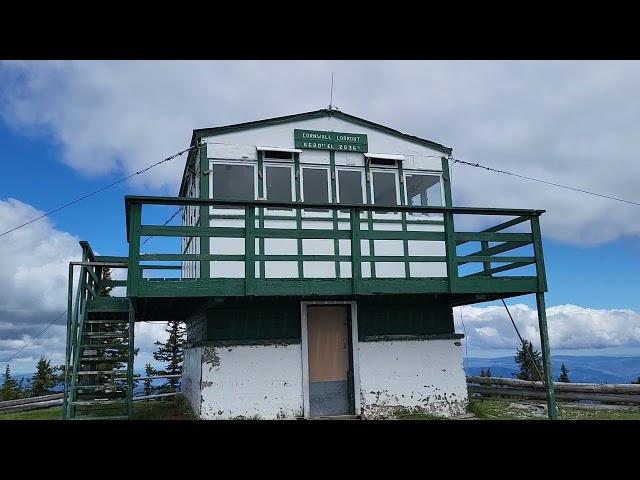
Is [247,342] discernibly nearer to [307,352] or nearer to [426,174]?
[307,352]

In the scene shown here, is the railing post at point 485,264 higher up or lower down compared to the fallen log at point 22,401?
higher up

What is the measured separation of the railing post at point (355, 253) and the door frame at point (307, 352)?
1.77 m

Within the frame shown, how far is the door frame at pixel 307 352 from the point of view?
36.7 ft

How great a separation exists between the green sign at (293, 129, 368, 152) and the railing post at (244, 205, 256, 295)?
339 cm

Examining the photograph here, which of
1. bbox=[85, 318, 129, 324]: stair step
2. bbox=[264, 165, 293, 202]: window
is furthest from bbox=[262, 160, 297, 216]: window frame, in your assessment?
bbox=[85, 318, 129, 324]: stair step

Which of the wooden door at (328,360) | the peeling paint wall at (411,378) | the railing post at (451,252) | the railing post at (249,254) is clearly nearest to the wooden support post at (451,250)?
the railing post at (451,252)

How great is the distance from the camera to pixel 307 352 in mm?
11492

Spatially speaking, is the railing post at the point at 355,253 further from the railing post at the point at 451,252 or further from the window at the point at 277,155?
the window at the point at 277,155

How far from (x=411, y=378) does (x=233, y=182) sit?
5.98 meters

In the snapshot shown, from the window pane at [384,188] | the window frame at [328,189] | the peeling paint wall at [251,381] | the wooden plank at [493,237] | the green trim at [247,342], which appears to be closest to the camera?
the peeling paint wall at [251,381]
